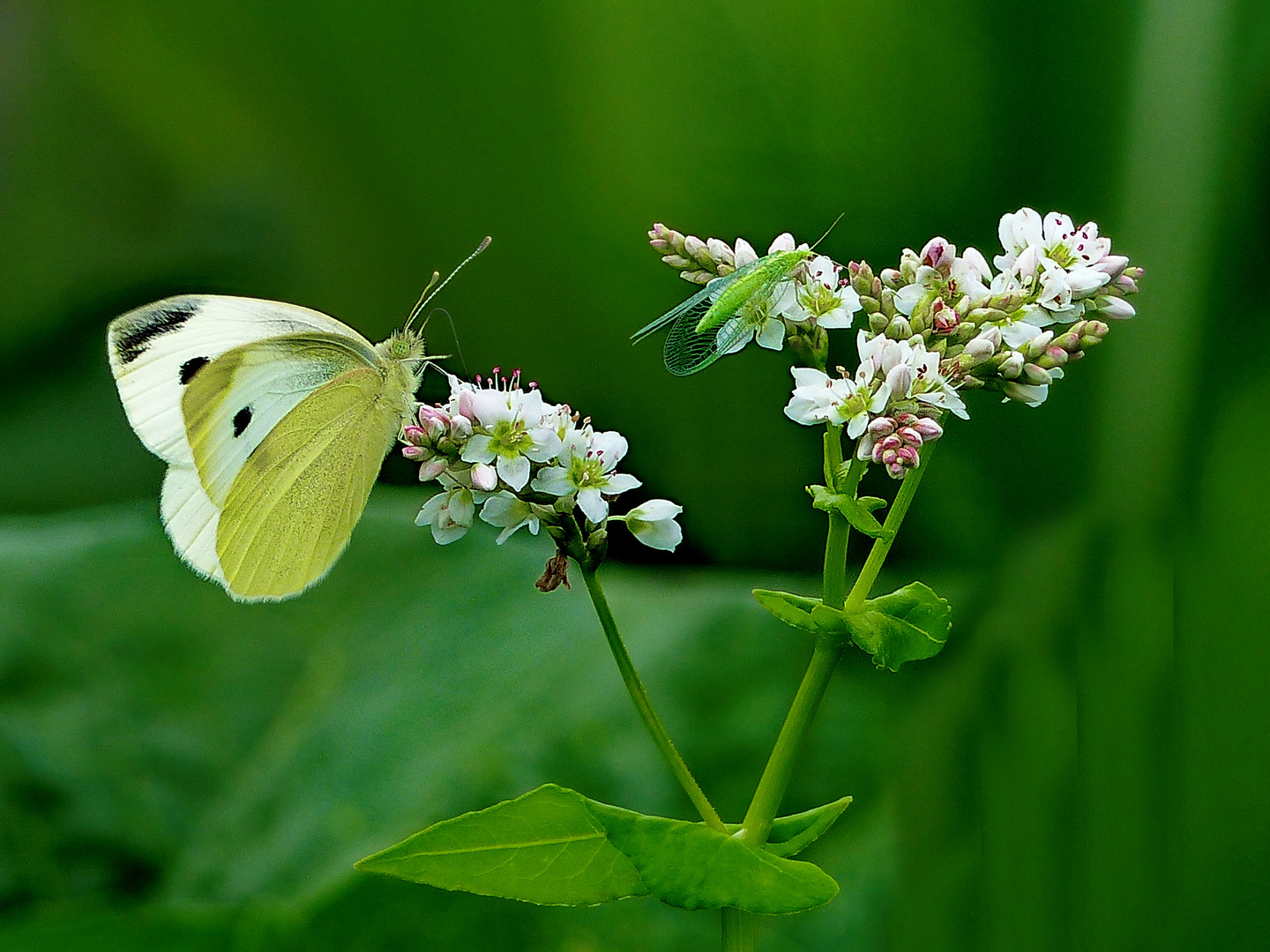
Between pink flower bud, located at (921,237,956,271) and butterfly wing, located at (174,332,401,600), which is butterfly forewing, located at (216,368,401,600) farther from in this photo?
pink flower bud, located at (921,237,956,271)

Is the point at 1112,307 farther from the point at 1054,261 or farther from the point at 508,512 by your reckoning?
the point at 508,512

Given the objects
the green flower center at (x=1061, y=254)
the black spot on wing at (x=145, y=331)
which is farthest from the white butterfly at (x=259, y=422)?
the green flower center at (x=1061, y=254)

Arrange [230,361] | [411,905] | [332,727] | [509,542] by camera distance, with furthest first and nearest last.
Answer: [509,542], [332,727], [411,905], [230,361]

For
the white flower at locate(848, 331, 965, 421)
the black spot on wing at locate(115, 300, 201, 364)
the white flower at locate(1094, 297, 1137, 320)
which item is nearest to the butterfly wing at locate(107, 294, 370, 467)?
the black spot on wing at locate(115, 300, 201, 364)

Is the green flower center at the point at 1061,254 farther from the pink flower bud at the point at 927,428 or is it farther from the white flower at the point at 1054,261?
the pink flower bud at the point at 927,428

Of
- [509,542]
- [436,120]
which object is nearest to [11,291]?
[436,120]

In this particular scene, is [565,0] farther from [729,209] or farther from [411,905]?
[411,905]
